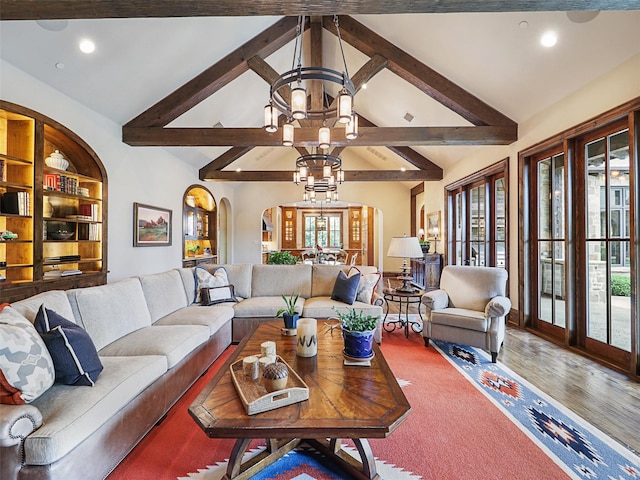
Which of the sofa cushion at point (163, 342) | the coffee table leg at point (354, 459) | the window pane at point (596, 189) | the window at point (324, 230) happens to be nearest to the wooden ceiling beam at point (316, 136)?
the window pane at point (596, 189)

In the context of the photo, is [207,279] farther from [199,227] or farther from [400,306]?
[199,227]

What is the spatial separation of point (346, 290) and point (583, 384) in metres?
2.40

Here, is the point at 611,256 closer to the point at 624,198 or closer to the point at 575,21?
the point at 624,198

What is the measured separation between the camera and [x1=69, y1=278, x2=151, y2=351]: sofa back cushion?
7.65 ft

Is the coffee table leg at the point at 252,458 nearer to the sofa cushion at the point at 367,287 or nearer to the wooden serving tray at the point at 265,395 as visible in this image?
the wooden serving tray at the point at 265,395

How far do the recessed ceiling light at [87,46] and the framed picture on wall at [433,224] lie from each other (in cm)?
714

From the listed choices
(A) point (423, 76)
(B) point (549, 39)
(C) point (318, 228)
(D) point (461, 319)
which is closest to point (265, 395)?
(D) point (461, 319)

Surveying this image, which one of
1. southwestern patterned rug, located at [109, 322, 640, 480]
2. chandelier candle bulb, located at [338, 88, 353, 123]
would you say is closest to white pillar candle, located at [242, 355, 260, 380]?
southwestern patterned rug, located at [109, 322, 640, 480]

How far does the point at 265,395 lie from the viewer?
147 centimetres

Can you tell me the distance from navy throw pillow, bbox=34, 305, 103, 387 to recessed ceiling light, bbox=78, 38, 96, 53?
300 centimetres

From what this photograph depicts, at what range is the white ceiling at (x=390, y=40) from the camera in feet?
9.77

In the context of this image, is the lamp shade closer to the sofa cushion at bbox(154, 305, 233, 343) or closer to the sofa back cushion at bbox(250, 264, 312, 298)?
the sofa back cushion at bbox(250, 264, 312, 298)

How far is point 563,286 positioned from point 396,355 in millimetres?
2303

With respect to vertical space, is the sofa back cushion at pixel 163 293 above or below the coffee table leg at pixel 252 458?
above
